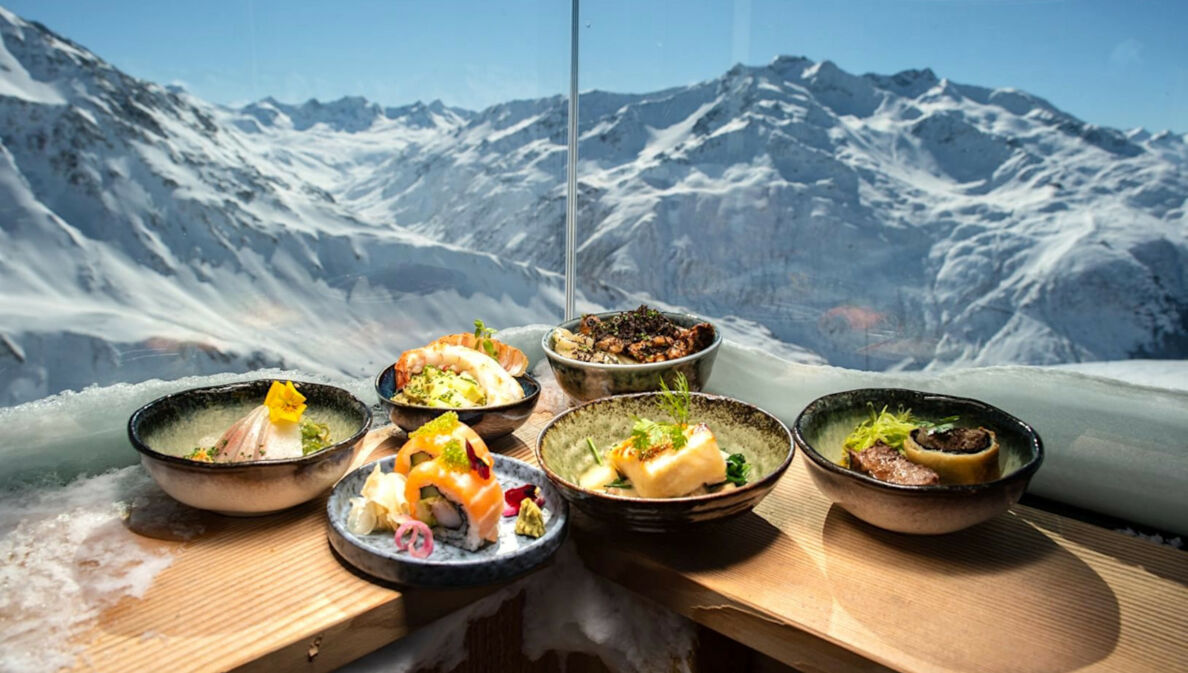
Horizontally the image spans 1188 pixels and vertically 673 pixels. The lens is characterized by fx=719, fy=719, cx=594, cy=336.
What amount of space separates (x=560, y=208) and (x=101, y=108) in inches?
53.6

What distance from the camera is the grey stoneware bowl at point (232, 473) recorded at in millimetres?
1296

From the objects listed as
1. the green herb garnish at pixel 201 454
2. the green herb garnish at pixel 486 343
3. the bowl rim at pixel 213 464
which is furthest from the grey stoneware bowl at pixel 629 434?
the green herb garnish at pixel 201 454

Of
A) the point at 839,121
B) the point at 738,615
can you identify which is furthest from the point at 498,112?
the point at 738,615

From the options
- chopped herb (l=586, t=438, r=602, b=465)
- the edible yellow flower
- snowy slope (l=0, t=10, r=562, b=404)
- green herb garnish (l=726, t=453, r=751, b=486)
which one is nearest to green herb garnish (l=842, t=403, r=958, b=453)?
green herb garnish (l=726, t=453, r=751, b=486)

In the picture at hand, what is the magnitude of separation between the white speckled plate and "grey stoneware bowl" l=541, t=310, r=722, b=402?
46 centimetres

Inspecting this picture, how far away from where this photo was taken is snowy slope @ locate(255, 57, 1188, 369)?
158 centimetres

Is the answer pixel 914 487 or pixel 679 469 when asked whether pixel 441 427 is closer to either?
pixel 679 469

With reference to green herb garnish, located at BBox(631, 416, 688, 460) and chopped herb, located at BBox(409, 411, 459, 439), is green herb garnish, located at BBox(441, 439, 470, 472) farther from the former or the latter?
green herb garnish, located at BBox(631, 416, 688, 460)

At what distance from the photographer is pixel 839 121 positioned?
2.12 meters

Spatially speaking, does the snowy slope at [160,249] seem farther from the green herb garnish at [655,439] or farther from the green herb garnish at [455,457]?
the green herb garnish at [655,439]

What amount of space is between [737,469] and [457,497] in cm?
57

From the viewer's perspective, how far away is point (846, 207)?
204 centimetres

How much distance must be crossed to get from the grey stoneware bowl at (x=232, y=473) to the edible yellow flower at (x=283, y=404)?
126 millimetres

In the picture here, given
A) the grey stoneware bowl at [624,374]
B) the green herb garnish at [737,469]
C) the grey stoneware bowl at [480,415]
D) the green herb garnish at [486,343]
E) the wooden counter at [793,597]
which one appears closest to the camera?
the wooden counter at [793,597]
